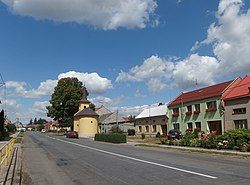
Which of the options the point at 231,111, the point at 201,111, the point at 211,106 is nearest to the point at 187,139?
the point at 231,111

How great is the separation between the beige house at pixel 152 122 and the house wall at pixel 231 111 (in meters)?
17.0

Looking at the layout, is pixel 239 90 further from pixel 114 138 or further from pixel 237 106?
pixel 114 138

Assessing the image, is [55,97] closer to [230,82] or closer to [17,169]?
[230,82]

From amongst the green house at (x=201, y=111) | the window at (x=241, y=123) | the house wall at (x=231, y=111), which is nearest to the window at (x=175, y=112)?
the green house at (x=201, y=111)

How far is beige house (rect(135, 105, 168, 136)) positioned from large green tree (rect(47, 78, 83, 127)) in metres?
18.8

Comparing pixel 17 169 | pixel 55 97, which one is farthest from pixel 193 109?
pixel 55 97

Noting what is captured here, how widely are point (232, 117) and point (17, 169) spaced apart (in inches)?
1191

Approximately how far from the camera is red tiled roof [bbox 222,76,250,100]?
129 feet

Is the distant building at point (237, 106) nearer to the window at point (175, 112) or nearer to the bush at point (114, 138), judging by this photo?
the window at point (175, 112)

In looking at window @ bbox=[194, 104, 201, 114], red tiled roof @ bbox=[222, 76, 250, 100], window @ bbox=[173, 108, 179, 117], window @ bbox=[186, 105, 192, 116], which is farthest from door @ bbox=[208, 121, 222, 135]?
window @ bbox=[173, 108, 179, 117]

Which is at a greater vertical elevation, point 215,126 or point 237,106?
point 237,106

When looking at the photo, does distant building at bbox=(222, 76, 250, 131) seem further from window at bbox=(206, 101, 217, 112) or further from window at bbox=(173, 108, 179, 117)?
window at bbox=(173, 108, 179, 117)

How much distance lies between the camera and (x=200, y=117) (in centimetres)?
4672

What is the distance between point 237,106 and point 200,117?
25.6 feet
